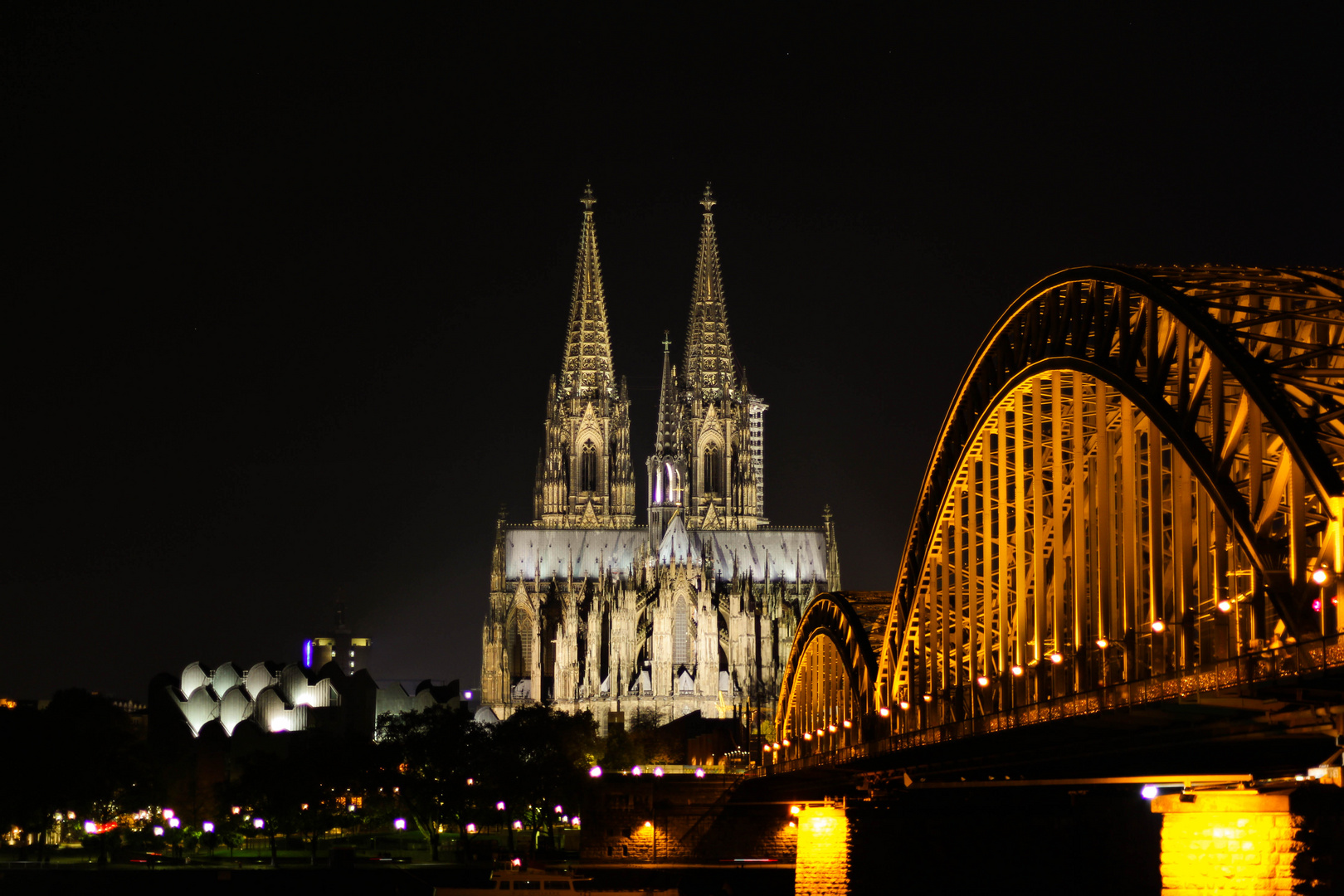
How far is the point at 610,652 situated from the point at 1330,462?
141436mm

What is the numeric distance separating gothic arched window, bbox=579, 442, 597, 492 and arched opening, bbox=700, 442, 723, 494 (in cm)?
1133

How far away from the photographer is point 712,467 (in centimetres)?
19238

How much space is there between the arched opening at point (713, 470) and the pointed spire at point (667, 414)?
13.1 feet

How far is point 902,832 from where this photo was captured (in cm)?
6631

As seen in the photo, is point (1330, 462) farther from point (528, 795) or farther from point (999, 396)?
point (528, 795)

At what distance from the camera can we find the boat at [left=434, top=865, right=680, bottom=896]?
63.2m

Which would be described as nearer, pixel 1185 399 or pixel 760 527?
pixel 1185 399

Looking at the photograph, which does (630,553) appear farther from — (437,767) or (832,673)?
(832,673)

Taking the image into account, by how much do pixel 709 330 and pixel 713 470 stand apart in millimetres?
14844

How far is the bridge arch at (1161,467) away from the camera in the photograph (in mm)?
29594

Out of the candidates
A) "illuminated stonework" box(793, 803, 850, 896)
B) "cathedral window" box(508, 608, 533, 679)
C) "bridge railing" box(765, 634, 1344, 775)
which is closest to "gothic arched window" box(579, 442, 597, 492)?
"cathedral window" box(508, 608, 533, 679)

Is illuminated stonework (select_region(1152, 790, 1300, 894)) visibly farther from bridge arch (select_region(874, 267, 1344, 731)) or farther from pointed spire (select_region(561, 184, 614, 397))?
pointed spire (select_region(561, 184, 614, 397))

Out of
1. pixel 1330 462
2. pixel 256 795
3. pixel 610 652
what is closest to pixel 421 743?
pixel 256 795

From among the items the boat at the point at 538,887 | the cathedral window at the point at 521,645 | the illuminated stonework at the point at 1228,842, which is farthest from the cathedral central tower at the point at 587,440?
the illuminated stonework at the point at 1228,842
